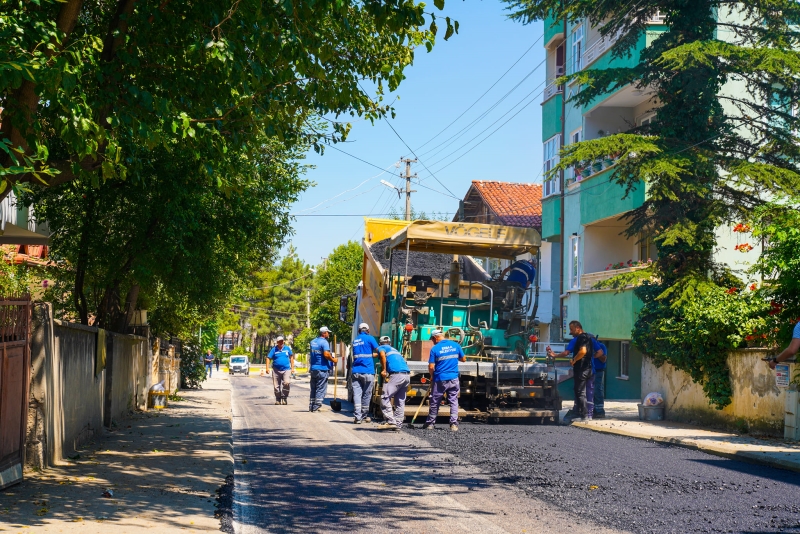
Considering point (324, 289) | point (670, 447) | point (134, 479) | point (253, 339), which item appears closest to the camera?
point (134, 479)

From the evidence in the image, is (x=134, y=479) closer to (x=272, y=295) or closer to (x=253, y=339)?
(x=272, y=295)

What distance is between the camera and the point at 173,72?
10156 millimetres

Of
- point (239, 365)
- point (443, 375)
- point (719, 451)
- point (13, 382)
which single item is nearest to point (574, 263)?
point (443, 375)

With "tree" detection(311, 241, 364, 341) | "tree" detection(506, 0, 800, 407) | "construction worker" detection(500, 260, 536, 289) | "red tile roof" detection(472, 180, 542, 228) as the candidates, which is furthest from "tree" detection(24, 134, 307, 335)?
"tree" detection(311, 241, 364, 341)

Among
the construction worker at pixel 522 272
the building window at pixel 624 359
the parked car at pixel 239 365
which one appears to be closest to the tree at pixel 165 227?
the construction worker at pixel 522 272

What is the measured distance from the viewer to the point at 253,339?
10981cm

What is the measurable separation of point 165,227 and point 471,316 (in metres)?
6.86

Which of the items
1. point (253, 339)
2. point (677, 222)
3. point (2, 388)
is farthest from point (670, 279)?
point (253, 339)

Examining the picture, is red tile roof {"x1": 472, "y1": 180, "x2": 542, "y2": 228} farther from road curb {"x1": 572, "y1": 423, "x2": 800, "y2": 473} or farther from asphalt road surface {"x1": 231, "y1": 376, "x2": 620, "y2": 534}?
asphalt road surface {"x1": 231, "y1": 376, "x2": 620, "y2": 534}

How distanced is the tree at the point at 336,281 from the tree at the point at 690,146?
32399 mm

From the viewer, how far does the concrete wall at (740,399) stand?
47.2 feet

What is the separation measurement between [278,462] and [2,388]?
3872mm

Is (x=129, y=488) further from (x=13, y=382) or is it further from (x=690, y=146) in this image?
(x=690, y=146)

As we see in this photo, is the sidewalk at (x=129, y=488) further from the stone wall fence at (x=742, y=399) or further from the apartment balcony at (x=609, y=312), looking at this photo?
the apartment balcony at (x=609, y=312)
